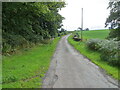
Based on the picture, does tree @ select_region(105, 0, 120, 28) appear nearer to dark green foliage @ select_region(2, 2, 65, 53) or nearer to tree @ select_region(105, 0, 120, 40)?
tree @ select_region(105, 0, 120, 40)

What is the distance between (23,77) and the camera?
497 centimetres

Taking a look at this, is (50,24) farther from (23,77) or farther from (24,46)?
(23,77)

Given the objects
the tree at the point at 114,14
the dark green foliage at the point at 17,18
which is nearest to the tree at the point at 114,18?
the tree at the point at 114,14

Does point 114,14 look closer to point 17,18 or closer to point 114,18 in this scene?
point 114,18

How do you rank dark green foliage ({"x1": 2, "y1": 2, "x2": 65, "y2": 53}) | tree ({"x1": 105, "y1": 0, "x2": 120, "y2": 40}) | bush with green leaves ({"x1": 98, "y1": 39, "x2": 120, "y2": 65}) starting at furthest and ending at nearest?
1. tree ({"x1": 105, "y1": 0, "x2": 120, "y2": 40})
2. dark green foliage ({"x1": 2, "y1": 2, "x2": 65, "y2": 53})
3. bush with green leaves ({"x1": 98, "y1": 39, "x2": 120, "y2": 65})

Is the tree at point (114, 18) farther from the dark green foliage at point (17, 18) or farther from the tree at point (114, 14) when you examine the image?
the dark green foliage at point (17, 18)

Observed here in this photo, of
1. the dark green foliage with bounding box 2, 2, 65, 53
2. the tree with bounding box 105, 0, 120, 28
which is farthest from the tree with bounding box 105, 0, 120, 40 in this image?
the dark green foliage with bounding box 2, 2, 65, 53

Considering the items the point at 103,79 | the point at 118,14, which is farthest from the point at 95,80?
the point at 118,14

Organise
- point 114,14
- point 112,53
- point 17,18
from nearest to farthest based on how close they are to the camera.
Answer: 1. point 112,53
2. point 17,18
3. point 114,14

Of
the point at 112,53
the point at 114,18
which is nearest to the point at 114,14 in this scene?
the point at 114,18

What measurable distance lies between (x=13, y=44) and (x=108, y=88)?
933cm

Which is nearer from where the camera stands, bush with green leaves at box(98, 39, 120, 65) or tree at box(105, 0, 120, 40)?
bush with green leaves at box(98, 39, 120, 65)

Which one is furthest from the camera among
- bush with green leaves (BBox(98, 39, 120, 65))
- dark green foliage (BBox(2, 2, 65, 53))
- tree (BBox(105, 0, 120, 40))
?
tree (BBox(105, 0, 120, 40))

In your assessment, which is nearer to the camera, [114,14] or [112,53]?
[112,53]
